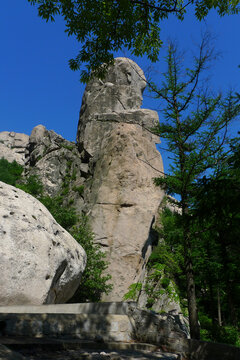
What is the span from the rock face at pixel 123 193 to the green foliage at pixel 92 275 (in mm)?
1035

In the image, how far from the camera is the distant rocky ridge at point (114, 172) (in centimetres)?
2348

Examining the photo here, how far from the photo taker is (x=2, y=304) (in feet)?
26.5

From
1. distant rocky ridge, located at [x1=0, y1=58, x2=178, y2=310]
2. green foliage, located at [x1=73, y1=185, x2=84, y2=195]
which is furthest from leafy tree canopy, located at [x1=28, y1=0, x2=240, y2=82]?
green foliage, located at [x1=73, y1=185, x2=84, y2=195]

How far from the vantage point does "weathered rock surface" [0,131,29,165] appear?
81.3m

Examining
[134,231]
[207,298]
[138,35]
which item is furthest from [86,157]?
[138,35]

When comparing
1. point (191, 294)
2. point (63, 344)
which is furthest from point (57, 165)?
point (63, 344)

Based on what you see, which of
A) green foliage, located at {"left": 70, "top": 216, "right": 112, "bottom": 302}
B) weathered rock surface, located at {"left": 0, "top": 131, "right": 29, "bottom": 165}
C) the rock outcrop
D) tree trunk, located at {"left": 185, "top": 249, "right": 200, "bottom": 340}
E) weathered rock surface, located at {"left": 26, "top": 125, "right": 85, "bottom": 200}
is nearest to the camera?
tree trunk, located at {"left": 185, "top": 249, "right": 200, "bottom": 340}

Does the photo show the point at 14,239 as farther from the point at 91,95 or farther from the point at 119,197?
the point at 91,95

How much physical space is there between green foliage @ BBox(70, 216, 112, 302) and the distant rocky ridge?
3.50 feet

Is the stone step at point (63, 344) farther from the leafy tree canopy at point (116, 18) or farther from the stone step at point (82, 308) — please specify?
the leafy tree canopy at point (116, 18)

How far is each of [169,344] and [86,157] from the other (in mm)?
27579

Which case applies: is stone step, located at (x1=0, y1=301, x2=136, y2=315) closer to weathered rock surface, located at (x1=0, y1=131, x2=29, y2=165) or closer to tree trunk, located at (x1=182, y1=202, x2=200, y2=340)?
tree trunk, located at (x1=182, y1=202, x2=200, y2=340)

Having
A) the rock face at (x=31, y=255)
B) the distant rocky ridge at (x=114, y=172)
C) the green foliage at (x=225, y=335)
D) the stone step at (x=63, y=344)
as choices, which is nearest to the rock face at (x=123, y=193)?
the distant rocky ridge at (x=114, y=172)

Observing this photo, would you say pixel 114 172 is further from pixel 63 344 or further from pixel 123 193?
pixel 63 344
